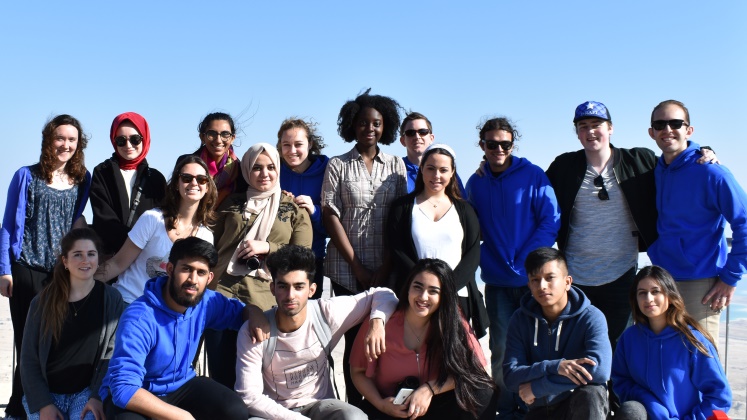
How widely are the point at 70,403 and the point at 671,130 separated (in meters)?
4.24

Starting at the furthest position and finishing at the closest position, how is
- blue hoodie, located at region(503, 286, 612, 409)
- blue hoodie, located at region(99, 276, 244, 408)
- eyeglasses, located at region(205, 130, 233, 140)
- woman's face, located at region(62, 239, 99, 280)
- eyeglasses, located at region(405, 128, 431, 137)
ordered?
eyeglasses, located at region(405, 128, 431, 137) < eyeglasses, located at region(205, 130, 233, 140) < woman's face, located at region(62, 239, 99, 280) < blue hoodie, located at region(503, 286, 612, 409) < blue hoodie, located at region(99, 276, 244, 408)

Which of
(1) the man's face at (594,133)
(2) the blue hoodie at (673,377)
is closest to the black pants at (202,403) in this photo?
(2) the blue hoodie at (673,377)

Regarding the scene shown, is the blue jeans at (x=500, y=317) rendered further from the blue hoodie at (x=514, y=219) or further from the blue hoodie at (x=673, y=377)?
the blue hoodie at (x=673, y=377)

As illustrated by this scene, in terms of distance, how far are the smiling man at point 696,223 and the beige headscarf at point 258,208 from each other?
2640mm

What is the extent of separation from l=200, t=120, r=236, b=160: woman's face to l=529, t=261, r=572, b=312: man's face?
2.41m

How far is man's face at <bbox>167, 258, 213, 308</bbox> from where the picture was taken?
4.05m

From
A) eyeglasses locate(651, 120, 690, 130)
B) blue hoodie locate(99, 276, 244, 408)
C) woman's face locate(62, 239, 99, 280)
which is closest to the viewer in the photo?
blue hoodie locate(99, 276, 244, 408)

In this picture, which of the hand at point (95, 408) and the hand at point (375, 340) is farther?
the hand at point (375, 340)

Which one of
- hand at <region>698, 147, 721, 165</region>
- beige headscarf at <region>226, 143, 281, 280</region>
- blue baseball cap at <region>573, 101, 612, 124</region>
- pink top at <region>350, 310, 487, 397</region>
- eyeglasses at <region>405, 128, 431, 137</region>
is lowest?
pink top at <region>350, 310, 487, 397</region>

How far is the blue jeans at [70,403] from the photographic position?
169 inches

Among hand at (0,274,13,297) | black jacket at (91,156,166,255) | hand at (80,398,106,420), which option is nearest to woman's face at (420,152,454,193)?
black jacket at (91,156,166,255)

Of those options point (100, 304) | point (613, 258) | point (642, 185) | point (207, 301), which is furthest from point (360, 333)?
point (642, 185)

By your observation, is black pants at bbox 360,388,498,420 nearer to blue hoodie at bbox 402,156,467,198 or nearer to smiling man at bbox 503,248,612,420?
smiling man at bbox 503,248,612,420

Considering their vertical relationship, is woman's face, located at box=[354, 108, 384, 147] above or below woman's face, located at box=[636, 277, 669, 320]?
above
